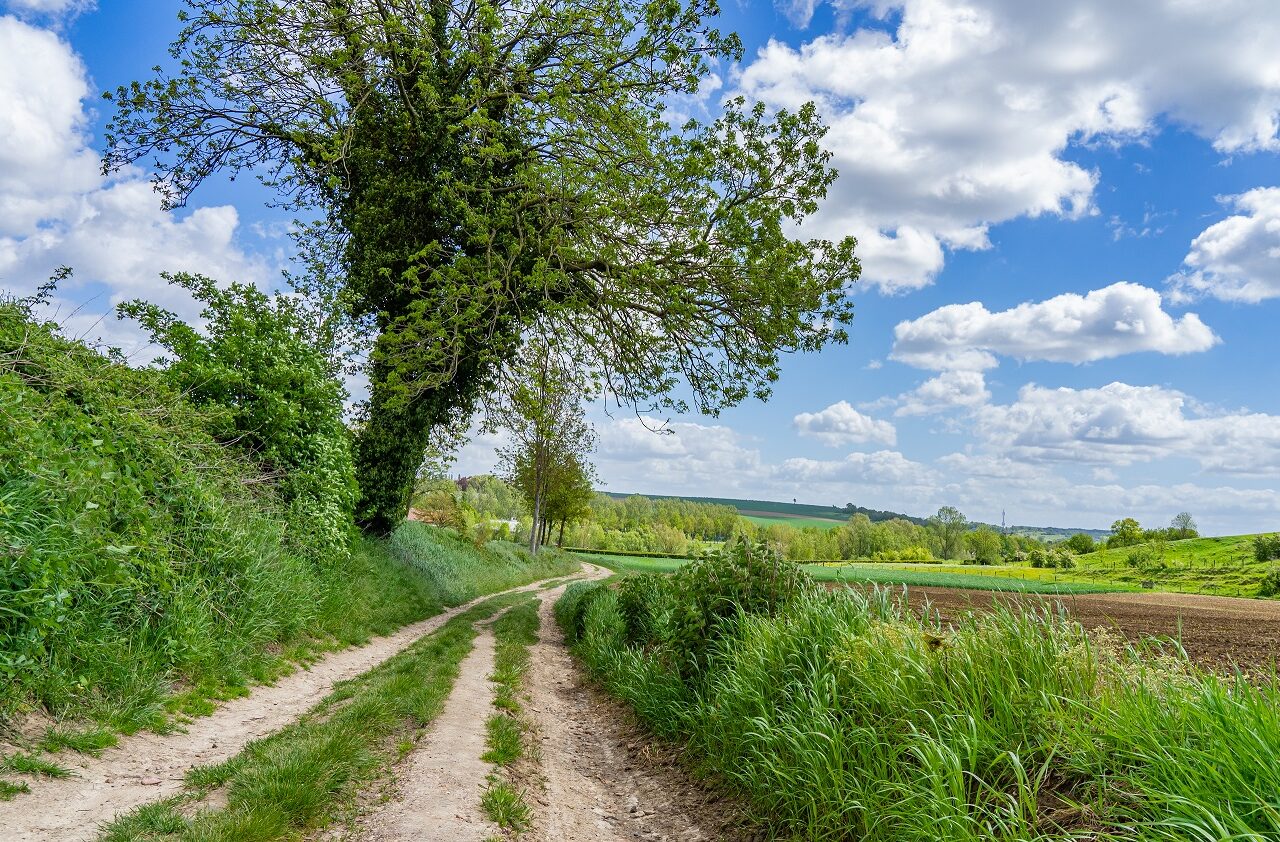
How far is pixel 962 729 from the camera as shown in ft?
13.6

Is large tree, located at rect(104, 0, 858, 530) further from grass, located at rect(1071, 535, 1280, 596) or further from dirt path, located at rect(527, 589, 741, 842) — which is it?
grass, located at rect(1071, 535, 1280, 596)

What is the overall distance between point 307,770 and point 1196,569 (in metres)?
58.7

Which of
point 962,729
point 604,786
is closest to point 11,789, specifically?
point 604,786

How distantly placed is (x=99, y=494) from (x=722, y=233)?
997 cm

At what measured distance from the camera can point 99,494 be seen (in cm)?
631

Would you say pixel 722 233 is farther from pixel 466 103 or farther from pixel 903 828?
pixel 903 828

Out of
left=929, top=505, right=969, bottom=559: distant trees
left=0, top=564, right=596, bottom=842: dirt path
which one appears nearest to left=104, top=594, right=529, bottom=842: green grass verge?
left=0, top=564, right=596, bottom=842: dirt path

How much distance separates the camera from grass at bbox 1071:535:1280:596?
4067cm

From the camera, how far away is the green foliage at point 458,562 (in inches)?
704

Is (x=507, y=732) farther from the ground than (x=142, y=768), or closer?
closer

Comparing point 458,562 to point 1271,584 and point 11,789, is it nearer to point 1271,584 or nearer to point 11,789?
point 11,789

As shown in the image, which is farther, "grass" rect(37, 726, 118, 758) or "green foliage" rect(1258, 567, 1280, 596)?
"green foliage" rect(1258, 567, 1280, 596)

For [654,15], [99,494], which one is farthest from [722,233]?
[99,494]

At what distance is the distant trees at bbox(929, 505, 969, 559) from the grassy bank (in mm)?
97672
